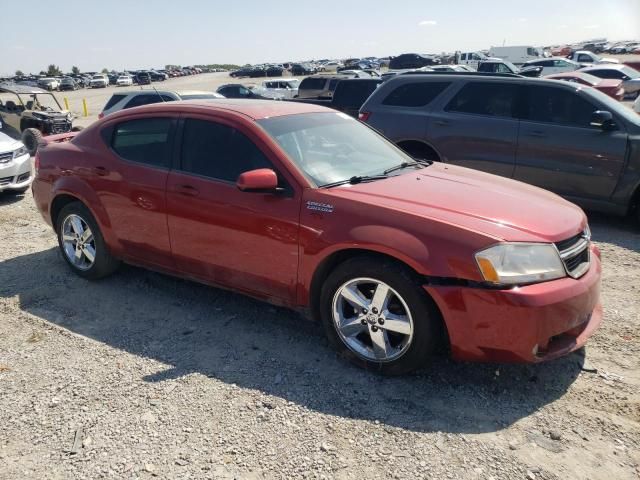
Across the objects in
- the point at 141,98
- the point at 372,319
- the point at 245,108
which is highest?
the point at 245,108

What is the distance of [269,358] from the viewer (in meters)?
3.50

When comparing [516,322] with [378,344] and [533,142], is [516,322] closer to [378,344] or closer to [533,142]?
[378,344]

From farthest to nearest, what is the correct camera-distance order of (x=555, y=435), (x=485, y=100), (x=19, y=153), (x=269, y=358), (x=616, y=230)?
(x=19, y=153), (x=485, y=100), (x=616, y=230), (x=269, y=358), (x=555, y=435)

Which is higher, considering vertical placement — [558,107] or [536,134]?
Answer: [558,107]

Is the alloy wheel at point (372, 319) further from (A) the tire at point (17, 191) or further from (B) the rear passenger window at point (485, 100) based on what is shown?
(A) the tire at point (17, 191)

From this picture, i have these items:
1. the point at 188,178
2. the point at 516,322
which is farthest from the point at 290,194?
the point at 516,322

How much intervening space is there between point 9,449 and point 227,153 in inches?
89.5

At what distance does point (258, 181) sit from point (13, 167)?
6.52 metres

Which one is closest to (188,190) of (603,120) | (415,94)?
(415,94)

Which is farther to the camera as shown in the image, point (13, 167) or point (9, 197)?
point (9, 197)

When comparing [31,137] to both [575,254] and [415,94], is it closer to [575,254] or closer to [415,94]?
[415,94]

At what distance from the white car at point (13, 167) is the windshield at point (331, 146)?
6094mm

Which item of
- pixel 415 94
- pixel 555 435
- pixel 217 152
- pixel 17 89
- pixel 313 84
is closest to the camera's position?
pixel 555 435

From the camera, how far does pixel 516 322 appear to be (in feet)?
9.13
